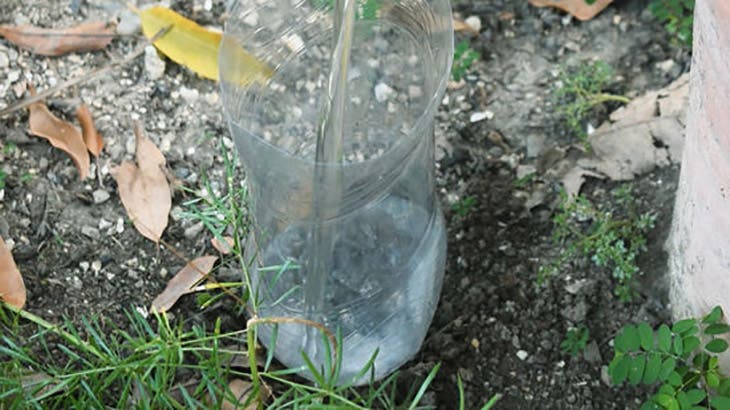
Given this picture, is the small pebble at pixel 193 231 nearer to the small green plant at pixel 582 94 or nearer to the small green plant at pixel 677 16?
the small green plant at pixel 582 94

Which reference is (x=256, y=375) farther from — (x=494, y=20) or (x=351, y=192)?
(x=494, y=20)

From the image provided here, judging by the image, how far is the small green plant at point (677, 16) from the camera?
2.88m

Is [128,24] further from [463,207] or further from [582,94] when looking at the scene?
[582,94]

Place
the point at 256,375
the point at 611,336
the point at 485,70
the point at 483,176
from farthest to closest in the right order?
the point at 485,70
the point at 483,176
the point at 611,336
the point at 256,375

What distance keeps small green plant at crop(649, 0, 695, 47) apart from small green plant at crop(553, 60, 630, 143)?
157mm

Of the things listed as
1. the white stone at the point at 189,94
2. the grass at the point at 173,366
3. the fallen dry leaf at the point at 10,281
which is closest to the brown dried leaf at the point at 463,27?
the white stone at the point at 189,94

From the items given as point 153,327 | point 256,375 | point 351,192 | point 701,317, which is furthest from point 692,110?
point 153,327

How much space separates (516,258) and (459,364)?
26 cm

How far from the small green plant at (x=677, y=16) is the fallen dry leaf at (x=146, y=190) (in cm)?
111

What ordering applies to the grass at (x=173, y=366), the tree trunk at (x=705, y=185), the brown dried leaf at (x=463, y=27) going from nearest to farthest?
the tree trunk at (x=705, y=185) < the grass at (x=173, y=366) < the brown dried leaf at (x=463, y=27)

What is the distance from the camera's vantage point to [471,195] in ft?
8.91

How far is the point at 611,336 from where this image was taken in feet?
8.25

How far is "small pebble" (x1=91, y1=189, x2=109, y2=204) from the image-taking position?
2.67 metres

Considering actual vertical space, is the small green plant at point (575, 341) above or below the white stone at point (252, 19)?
below
